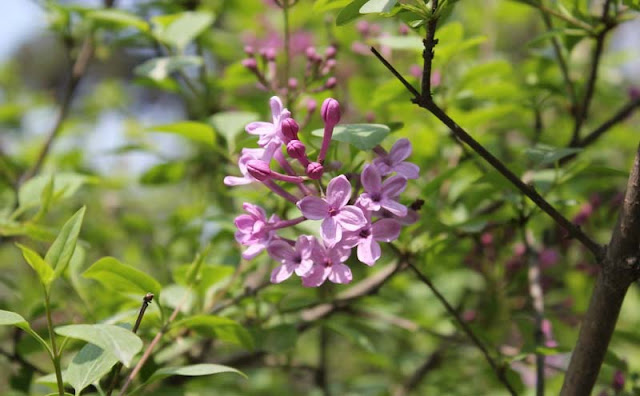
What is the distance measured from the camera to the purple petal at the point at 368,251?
105 centimetres

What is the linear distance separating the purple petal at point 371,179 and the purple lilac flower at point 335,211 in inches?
1.5

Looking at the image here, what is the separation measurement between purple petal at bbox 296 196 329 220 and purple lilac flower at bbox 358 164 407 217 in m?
0.06

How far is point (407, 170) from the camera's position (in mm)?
1114

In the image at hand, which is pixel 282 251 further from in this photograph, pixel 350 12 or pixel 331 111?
pixel 350 12

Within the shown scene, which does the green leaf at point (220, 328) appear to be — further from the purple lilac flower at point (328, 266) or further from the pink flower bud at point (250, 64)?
the pink flower bud at point (250, 64)

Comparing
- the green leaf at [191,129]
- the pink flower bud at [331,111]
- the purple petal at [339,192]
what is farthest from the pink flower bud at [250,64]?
the purple petal at [339,192]

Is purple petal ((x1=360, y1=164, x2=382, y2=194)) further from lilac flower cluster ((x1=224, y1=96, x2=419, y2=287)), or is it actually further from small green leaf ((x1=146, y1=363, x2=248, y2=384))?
small green leaf ((x1=146, y1=363, x2=248, y2=384))

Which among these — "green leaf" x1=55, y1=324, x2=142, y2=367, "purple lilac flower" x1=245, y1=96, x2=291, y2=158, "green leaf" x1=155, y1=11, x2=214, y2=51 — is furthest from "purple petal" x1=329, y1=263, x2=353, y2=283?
"green leaf" x1=155, y1=11, x2=214, y2=51

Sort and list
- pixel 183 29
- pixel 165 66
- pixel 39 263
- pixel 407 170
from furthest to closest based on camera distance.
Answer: pixel 183 29 → pixel 165 66 → pixel 407 170 → pixel 39 263

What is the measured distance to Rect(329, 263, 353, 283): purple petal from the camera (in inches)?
42.4

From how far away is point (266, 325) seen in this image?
67.9 inches

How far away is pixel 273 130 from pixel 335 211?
7.6 inches

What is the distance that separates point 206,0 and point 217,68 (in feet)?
2.36

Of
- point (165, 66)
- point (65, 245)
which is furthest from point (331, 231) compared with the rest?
point (165, 66)
